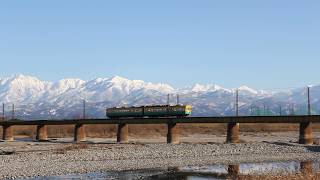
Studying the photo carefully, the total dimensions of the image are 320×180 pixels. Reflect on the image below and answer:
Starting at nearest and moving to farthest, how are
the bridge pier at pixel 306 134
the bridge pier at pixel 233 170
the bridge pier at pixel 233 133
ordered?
the bridge pier at pixel 233 170 < the bridge pier at pixel 306 134 < the bridge pier at pixel 233 133

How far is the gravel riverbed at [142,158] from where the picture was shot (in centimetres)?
4634

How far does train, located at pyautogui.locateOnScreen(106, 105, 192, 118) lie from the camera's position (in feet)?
275

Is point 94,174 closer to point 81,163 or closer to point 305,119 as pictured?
point 81,163

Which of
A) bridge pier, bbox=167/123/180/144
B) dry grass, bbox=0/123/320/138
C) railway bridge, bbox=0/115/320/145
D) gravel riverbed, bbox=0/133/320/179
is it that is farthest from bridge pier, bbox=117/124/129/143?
dry grass, bbox=0/123/320/138

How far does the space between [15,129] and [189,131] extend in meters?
44.3

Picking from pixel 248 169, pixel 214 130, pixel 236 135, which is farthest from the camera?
pixel 214 130

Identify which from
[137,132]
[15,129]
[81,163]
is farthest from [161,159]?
[15,129]

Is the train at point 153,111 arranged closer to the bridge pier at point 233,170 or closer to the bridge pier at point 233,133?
the bridge pier at point 233,133

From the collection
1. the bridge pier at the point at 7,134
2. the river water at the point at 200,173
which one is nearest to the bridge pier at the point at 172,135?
the river water at the point at 200,173

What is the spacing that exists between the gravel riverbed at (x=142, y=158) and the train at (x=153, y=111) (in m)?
11.6

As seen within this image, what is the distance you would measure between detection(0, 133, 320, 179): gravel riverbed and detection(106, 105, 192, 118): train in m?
11.6

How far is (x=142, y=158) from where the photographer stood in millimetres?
57844

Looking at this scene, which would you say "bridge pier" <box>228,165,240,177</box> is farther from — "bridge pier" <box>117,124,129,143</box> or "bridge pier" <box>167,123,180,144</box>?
"bridge pier" <box>117,124,129,143</box>

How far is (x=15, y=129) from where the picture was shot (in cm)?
13862
